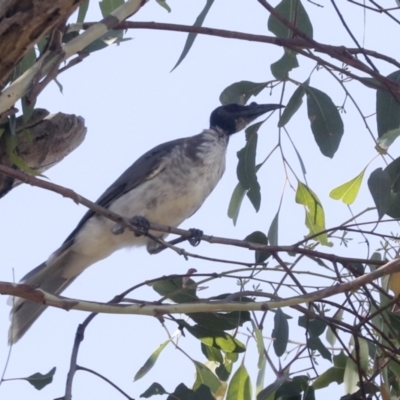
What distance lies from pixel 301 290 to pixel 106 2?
1205 millimetres

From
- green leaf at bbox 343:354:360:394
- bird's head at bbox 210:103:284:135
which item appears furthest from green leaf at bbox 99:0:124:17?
bird's head at bbox 210:103:284:135

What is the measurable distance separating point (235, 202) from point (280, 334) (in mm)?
676

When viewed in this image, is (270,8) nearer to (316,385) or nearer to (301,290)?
(301,290)

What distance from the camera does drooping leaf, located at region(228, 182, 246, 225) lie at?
2.76 m

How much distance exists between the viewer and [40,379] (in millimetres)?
2029

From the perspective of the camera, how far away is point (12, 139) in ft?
6.88

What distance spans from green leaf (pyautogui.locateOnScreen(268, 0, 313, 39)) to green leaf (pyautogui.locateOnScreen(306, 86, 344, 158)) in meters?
0.18

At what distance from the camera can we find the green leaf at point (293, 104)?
2527 mm

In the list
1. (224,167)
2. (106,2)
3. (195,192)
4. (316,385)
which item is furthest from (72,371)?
(224,167)

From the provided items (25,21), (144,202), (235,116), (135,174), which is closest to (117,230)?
(144,202)

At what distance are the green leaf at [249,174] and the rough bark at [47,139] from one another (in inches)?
27.2

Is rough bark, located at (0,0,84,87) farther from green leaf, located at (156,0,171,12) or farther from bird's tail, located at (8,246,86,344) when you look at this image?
bird's tail, located at (8,246,86,344)

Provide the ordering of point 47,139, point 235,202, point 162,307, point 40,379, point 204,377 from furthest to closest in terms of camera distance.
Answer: point 47,139, point 235,202, point 204,377, point 40,379, point 162,307

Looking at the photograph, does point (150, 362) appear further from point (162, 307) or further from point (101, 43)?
point (101, 43)
